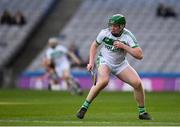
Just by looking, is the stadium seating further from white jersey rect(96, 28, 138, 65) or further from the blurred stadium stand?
white jersey rect(96, 28, 138, 65)

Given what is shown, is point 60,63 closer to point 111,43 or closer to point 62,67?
point 62,67

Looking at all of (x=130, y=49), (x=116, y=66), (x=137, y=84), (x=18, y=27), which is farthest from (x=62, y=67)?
(x=130, y=49)

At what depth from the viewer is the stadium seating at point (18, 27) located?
4147 centimetres

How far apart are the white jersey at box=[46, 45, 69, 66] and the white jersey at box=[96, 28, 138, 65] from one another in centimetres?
1585

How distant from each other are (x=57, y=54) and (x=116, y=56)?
53.6ft

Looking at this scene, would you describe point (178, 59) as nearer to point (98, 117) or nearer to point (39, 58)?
point (39, 58)

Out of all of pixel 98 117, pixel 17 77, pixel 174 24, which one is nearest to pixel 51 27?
pixel 17 77

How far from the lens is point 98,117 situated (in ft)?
51.0

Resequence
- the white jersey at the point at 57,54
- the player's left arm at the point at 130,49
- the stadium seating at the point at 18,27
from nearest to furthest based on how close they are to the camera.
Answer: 1. the player's left arm at the point at 130,49
2. the white jersey at the point at 57,54
3. the stadium seating at the point at 18,27

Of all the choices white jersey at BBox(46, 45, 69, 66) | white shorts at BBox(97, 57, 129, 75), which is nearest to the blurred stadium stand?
white jersey at BBox(46, 45, 69, 66)

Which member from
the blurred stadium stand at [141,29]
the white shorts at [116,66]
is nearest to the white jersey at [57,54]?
the blurred stadium stand at [141,29]

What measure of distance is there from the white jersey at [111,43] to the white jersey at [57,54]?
52.0ft

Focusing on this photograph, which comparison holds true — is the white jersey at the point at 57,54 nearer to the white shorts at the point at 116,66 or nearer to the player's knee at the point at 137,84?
the white shorts at the point at 116,66

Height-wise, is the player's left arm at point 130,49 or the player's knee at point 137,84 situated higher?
the player's left arm at point 130,49
